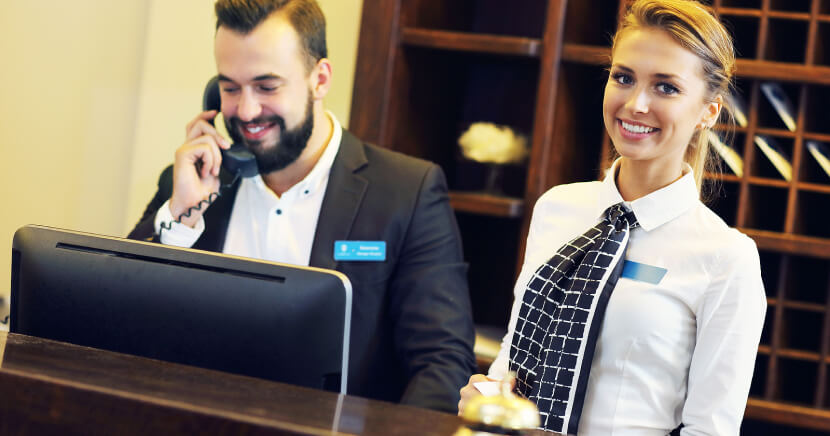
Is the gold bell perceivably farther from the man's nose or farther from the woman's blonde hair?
the man's nose

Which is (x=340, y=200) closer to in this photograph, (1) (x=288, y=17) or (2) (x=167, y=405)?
(1) (x=288, y=17)

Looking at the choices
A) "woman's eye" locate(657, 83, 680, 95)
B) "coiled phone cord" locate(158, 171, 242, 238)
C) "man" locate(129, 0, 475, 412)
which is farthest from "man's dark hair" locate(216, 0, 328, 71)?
"woman's eye" locate(657, 83, 680, 95)

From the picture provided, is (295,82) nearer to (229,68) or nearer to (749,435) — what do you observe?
(229,68)

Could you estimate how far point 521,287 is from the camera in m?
1.81

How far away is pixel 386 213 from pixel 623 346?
2.92 ft

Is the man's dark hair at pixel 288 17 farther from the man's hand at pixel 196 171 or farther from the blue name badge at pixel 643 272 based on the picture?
the blue name badge at pixel 643 272

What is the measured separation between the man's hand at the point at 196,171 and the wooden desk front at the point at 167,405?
1213 mm

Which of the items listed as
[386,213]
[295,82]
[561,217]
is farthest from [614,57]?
[295,82]

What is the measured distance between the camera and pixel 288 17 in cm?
237

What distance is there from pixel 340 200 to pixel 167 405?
1.40 meters

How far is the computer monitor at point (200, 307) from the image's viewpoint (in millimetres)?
1142

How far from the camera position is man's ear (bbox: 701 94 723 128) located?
1.69 metres

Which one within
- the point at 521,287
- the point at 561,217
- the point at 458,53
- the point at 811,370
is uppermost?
the point at 458,53

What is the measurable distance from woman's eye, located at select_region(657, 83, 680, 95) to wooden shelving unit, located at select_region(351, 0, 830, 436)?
52 cm
